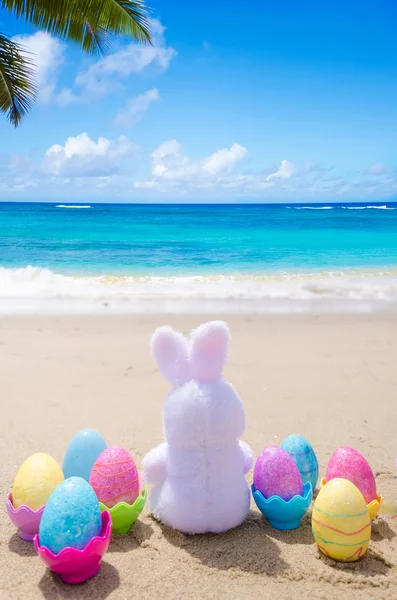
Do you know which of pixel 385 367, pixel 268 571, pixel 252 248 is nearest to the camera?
pixel 268 571

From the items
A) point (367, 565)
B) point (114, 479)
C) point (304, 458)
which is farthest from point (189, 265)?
point (367, 565)

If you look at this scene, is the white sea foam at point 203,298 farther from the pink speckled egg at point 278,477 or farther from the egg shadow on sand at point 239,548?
the egg shadow on sand at point 239,548

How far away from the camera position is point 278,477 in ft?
9.11

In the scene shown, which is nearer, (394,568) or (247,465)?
(394,568)

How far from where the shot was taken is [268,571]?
2.43 metres

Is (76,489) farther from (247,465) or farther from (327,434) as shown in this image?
(327,434)

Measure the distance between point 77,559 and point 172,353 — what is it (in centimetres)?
107

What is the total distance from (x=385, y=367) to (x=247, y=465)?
10.6 feet

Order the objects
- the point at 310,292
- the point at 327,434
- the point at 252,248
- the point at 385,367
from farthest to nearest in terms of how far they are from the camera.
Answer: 1. the point at 252,248
2. the point at 310,292
3. the point at 385,367
4. the point at 327,434

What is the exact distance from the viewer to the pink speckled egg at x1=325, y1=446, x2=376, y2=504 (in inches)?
110

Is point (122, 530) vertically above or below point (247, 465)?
below

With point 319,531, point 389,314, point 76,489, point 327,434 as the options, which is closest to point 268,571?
point 319,531

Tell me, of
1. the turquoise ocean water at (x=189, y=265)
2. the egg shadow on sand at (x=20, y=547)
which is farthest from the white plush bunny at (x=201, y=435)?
the turquoise ocean water at (x=189, y=265)

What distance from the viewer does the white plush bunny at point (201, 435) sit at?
2613mm
